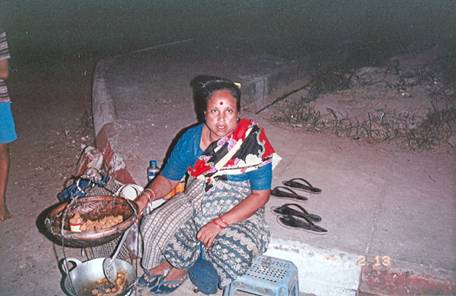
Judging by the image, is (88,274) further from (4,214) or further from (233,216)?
(4,214)

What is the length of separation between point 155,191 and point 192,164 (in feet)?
1.05

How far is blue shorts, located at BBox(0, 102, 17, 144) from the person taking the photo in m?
4.08

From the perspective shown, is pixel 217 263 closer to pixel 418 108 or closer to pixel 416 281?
pixel 416 281

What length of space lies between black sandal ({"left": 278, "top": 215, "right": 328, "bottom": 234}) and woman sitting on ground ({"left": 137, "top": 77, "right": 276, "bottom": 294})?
45 cm

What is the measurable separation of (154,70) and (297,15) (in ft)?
33.2

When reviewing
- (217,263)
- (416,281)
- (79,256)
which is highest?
(217,263)

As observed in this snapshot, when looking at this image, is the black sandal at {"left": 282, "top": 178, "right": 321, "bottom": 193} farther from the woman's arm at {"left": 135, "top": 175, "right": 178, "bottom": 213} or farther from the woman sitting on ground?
the woman's arm at {"left": 135, "top": 175, "right": 178, "bottom": 213}

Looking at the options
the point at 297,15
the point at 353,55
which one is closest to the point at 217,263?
the point at 353,55

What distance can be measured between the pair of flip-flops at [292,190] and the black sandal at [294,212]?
159mm

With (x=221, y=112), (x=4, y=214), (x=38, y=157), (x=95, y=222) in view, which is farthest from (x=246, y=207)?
(x=38, y=157)

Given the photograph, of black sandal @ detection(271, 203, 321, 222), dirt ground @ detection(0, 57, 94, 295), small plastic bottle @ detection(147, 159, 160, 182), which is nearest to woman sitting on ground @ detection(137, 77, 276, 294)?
black sandal @ detection(271, 203, 321, 222)

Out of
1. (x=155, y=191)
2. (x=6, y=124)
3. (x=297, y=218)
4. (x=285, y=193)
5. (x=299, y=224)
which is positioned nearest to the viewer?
(x=155, y=191)

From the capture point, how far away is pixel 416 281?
3.04 metres
